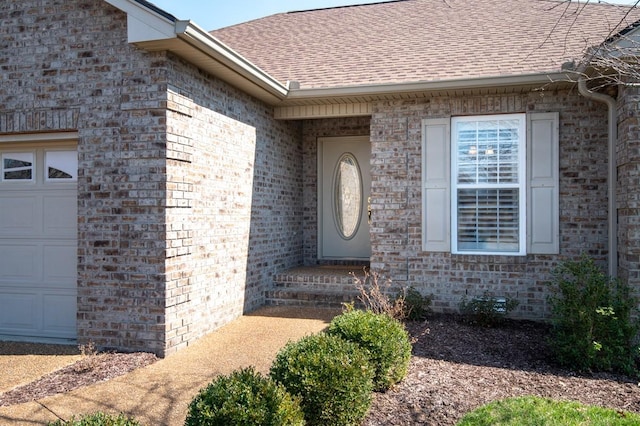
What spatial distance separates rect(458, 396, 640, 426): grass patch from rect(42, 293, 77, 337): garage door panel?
15.3 feet

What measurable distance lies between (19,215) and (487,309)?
6.09 metres

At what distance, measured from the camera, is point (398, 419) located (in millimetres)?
3900

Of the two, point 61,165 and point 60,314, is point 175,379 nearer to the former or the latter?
point 60,314

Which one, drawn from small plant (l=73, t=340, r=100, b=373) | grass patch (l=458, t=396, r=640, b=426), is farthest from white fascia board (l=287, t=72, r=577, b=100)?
small plant (l=73, t=340, r=100, b=373)

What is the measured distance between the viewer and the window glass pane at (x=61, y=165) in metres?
6.06

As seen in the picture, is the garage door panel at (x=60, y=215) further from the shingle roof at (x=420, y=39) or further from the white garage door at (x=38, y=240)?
the shingle roof at (x=420, y=39)

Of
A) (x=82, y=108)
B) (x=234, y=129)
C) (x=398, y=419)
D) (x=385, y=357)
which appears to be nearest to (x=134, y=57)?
(x=82, y=108)

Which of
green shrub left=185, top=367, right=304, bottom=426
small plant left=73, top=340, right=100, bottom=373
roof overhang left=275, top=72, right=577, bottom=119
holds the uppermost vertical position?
roof overhang left=275, top=72, right=577, bottom=119

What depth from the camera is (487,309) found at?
265 inches

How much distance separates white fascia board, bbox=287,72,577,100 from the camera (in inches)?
263

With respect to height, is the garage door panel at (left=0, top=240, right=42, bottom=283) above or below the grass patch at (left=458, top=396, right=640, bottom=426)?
above

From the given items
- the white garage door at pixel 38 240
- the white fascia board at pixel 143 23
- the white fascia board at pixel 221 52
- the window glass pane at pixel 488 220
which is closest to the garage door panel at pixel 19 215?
the white garage door at pixel 38 240

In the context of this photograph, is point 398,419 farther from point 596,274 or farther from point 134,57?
point 134,57

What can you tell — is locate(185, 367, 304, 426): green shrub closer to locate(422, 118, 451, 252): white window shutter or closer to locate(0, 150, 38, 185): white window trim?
locate(0, 150, 38, 185): white window trim
